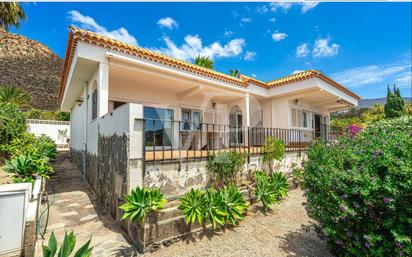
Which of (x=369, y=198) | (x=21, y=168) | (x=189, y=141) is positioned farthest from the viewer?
(x=189, y=141)

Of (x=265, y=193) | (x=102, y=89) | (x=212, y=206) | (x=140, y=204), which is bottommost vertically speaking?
(x=265, y=193)

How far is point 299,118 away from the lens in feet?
38.6

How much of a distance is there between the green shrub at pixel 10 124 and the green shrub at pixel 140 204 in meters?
7.60

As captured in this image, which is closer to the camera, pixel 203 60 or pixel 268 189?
pixel 268 189

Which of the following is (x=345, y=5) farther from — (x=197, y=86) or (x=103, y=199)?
(x=103, y=199)

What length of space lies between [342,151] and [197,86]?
5779 mm

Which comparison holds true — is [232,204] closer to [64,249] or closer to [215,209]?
[215,209]

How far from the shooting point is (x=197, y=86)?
7973 mm

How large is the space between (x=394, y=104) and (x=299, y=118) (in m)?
21.9

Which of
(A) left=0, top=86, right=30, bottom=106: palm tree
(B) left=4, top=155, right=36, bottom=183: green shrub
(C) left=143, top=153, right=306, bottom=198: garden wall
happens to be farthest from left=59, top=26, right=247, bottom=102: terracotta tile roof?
(A) left=0, top=86, right=30, bottom=106: palm tree

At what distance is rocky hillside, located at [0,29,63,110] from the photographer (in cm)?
3064

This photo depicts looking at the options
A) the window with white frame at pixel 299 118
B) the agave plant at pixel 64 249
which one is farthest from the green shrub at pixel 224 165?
the window with white frame at pixel 299 118

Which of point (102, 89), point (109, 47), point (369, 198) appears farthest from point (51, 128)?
point (369, 198)

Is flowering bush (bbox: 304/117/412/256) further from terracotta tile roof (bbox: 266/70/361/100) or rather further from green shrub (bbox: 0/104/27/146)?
green shrub (bbox: 0/104/27/146)
